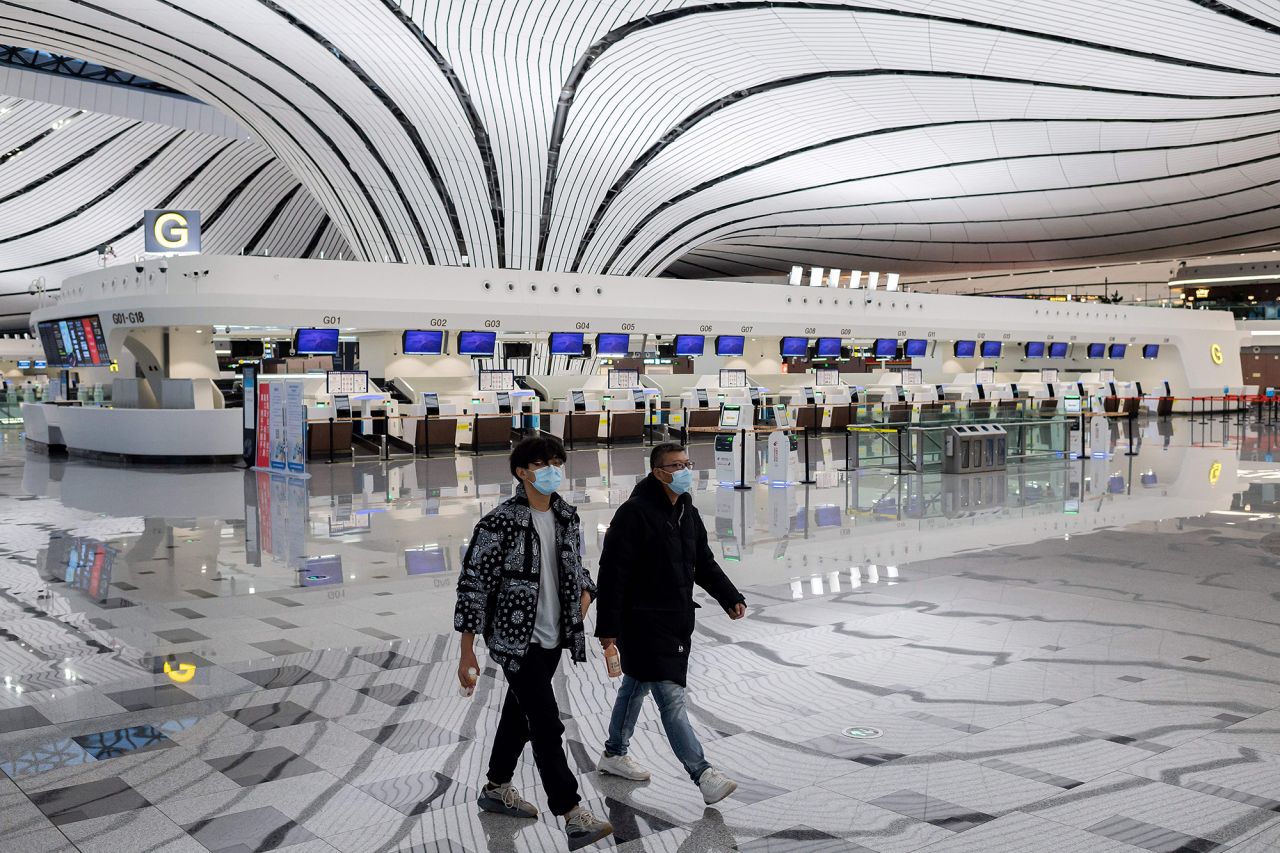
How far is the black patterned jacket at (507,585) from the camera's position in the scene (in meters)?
3.47

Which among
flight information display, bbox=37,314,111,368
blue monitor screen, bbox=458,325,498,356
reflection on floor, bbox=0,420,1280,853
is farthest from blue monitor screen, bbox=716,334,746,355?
reflection on floor, bbox=0,420,1280,853

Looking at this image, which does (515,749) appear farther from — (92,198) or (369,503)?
(92,198)

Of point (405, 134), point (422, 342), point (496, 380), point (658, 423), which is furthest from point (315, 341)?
point (405, 134)

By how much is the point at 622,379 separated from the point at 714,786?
2178 cm

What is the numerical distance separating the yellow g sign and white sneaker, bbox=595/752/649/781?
65.3 ft

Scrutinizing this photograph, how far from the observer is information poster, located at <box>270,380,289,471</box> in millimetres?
16188

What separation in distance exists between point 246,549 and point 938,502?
7.42 m

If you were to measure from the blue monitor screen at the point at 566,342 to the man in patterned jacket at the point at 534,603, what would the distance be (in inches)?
808

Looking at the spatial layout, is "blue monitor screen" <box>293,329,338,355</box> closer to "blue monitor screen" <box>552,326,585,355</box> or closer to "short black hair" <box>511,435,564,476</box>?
"blue monitor screen" <box>552,326,585,355</box>

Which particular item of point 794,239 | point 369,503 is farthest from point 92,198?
point 369,503

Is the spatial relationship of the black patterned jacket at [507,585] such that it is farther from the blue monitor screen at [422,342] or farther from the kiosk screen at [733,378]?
the kiosk screen at [733,378]

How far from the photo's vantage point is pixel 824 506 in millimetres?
12070

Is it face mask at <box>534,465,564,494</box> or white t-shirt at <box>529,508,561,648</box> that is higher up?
face mask at <box>534,465,564,494</box>

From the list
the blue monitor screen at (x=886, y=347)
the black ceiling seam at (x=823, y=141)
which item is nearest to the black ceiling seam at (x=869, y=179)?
the black ceiling seam at (x=823, y=141)
